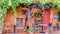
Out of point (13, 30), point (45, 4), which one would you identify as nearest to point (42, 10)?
point (45, 4)

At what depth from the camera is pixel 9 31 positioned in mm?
3443

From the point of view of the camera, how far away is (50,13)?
11.6ft

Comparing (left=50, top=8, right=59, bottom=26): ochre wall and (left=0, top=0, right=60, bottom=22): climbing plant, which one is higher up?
(left=0, top=0, right=60, bottom=22): climbing plant

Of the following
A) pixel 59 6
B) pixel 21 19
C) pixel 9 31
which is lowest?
pixel 9 31

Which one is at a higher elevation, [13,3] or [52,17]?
[13,3]

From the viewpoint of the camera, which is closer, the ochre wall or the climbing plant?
the climbing plant

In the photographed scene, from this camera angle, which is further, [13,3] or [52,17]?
[52,17]

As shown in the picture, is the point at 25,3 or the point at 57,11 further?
the point at 57,11

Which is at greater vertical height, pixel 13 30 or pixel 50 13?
pixel 50 13

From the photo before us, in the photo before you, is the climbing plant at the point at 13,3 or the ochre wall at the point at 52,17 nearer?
the climbing plant at the point at 13,3

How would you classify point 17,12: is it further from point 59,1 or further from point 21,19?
point 59,1

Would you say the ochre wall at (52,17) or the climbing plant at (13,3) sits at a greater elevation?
the climbing plant at (13,3)

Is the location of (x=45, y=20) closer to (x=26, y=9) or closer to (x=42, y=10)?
(x=42, y=10)

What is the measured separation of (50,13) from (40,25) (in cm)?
32
